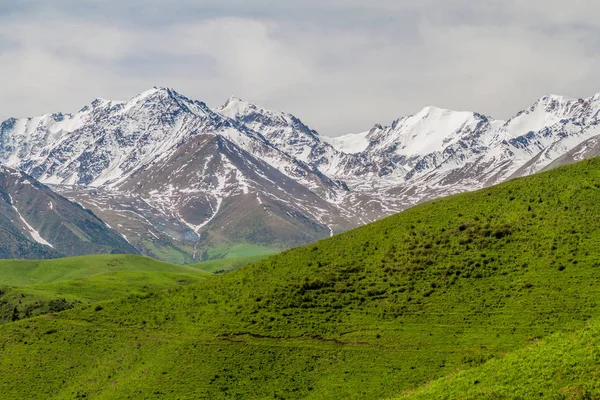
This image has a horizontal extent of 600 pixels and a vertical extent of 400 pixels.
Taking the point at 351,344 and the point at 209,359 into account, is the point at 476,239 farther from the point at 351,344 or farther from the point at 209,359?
the point at 209,359

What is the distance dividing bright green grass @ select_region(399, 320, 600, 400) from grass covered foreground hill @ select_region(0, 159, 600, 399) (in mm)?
10204

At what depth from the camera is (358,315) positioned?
77000 mm

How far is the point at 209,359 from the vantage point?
75188 mm

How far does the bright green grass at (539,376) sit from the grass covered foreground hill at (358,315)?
10.2 m

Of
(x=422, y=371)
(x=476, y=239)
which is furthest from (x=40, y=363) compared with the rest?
(x=476, y=239)

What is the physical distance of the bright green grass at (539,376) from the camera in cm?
4322

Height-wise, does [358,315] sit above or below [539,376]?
above

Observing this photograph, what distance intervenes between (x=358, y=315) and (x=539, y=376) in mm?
32662

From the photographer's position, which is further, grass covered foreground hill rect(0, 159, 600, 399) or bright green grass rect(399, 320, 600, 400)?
grass covered foreground hill rect(0, 159, 600, 399)

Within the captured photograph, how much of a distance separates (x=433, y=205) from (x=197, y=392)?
47.0m

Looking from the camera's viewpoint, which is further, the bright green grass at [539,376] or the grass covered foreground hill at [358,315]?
the grass covered foreground hill at [358,315]

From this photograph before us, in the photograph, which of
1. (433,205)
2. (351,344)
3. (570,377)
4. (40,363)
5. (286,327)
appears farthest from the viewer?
(433,205)

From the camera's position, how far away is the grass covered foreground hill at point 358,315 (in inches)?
2707

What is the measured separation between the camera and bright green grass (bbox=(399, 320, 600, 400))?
43.2 metres
